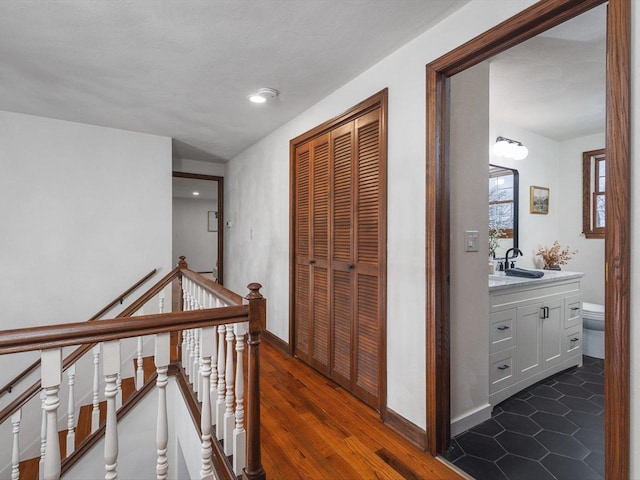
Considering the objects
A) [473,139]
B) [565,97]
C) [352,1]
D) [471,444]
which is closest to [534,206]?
[565,97]

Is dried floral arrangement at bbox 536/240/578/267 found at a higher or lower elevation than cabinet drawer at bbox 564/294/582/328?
higher

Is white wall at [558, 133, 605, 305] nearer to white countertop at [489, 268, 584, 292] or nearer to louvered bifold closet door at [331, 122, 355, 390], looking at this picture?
white countertop at [489, 268, 584, 292]

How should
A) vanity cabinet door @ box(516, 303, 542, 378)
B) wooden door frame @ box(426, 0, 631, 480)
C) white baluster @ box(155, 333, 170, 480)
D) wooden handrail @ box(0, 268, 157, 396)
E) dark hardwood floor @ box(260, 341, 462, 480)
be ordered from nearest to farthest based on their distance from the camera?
wooden door frame @ box(426, 0, 631, 480)
white baluster @ box(155, 333, 170, 480)
dark hardwood floor @ box(260, 341, 462, 480)
vanity cabinet door @ box(516, 303, 542, 378)
wooden handrail @ box(0, 268, 157, 396)

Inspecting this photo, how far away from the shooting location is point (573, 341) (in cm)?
287

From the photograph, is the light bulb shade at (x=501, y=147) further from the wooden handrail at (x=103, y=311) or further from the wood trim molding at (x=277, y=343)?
the wooden handrail at (x=103, y=311)

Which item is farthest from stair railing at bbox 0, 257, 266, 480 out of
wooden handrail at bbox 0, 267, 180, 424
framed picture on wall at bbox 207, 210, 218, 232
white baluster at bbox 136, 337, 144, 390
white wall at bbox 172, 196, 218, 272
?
framed picture on wall at bbox 207, 210, 218, 232

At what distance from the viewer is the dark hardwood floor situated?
164 cm

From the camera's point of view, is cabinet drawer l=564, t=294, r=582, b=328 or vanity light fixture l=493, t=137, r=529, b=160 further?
vanity light fixture l=493, t=137, r=529, b=160

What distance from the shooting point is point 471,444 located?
72.4 inches

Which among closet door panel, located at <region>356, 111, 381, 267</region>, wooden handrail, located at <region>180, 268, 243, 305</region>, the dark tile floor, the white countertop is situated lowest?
the dark tile floor

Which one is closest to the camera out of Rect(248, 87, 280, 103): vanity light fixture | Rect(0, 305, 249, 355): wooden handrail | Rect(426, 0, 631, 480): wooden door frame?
Rect(0, 305, 249, 355): wooden handrail

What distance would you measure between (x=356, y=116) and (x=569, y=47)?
54.6 inches

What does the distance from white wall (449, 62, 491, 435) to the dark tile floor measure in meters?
0.13

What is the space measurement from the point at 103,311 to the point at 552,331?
4263mm
